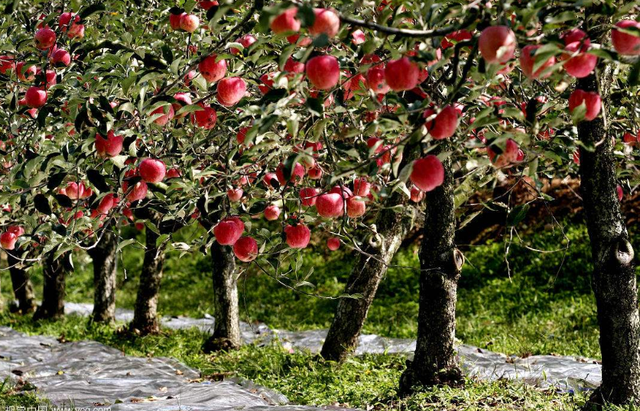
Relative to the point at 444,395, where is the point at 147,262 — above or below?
above

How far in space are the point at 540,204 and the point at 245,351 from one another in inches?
216

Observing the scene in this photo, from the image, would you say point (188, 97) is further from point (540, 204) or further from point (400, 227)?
point (540, 204)

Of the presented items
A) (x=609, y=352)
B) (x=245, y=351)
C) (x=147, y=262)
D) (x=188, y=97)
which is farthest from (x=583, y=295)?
(x=188, y=97)

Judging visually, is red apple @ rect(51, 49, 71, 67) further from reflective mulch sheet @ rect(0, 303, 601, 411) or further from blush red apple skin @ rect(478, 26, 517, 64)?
reflective mulch sheet @ rect(0, 303, 601, 411)

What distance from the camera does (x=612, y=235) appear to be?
3.74 m

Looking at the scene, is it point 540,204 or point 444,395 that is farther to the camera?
point 540,204

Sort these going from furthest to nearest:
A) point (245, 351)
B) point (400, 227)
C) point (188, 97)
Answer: point (245, 351) < point (400, 227) < point (188, 97)

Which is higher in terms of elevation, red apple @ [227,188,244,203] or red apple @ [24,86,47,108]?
red apple @ [24,86,47,108]

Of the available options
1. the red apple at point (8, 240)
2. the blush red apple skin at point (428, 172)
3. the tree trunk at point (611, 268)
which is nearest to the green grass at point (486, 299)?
the tree trunk at point (611, 268)

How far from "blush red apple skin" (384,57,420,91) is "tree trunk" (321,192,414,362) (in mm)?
3491

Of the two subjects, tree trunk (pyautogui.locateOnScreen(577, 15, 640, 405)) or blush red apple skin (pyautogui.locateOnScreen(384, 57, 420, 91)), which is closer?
blush red apple skin (pyautogui.locateOnScreen(384, 57, 420, 91))

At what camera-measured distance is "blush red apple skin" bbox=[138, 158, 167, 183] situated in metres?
2.88

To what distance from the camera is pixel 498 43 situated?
5.89 feet

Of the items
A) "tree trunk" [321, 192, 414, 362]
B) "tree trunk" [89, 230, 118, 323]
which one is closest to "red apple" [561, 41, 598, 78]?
"tree trunk" [321, 192, 414, 362]
